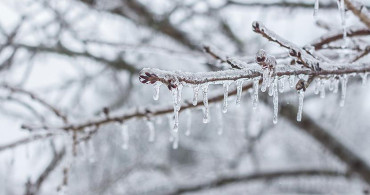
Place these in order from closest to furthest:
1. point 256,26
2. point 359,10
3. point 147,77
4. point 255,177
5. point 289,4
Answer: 1. point 147,77
2. point 256,26
3. point 359,10
4. point 289,4
5. point 255,177

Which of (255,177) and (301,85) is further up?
(301,85)

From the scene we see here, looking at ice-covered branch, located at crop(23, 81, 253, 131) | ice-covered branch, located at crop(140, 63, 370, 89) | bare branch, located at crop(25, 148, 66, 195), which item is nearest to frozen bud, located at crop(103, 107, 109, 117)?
ice-covered branch, located at crop(23, 81, 253, 131)

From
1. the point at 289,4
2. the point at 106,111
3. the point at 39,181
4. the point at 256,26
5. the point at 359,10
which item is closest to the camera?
the point at 256,26

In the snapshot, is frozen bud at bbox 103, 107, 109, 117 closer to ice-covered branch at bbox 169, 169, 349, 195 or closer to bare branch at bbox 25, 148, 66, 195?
bare branch at bbox 25, 148, 66, 195

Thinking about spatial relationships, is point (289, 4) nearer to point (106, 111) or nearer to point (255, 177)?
point (255, 177)

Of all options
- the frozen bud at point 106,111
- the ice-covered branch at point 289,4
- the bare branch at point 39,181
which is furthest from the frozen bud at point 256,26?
the ice-covered branch at point 289,4

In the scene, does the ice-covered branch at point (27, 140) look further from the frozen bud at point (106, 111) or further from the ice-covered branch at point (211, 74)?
the ice-covered branch at point (211, 74)

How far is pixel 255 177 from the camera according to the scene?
3.17m

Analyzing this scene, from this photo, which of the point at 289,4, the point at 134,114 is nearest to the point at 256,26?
the point at 134,114

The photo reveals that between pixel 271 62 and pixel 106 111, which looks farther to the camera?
pixel 106 111

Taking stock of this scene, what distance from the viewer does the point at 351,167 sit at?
2.82 metres

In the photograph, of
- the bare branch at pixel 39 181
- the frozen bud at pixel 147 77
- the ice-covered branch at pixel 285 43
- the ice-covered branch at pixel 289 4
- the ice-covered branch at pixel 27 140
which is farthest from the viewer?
the ice-covered branch at pixel 289 4

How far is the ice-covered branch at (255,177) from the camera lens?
3053 millimetres

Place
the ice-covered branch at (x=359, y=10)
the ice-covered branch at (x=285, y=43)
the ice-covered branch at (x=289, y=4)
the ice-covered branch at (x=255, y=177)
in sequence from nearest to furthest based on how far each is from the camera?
the ice-covered branch at (x=285, y=43) → the ice-covered branch at (x=359, y=10) → the ice-covered branch at (x=289, y=4) → the ice-covered branch at (x=255, y=177)
